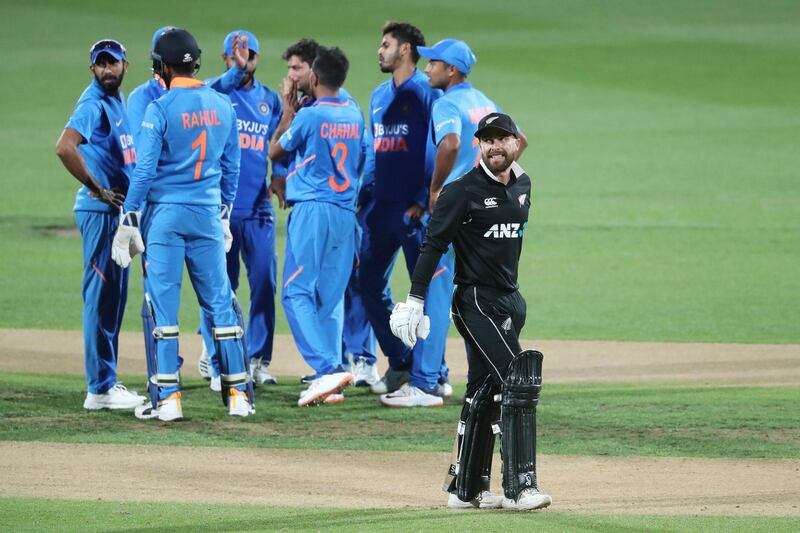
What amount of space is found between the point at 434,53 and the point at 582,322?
5625mm

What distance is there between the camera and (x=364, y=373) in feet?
34.6

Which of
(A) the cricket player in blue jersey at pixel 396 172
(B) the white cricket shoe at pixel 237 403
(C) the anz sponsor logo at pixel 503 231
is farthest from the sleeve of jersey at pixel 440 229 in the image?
(A) the cricket player in blue jersey at pixel 396 172

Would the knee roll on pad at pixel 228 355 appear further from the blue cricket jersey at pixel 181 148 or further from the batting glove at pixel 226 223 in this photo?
the blue cricket jersey at pixel 181 148

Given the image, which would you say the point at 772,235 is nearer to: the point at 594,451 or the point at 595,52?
the point at 594,451

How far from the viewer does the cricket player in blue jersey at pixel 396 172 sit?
32.1 feet

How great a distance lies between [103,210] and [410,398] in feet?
8.15

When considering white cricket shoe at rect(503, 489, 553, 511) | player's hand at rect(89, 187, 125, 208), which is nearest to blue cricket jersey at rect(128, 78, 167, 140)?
player's hand at rect(89, 187, 125, 208)

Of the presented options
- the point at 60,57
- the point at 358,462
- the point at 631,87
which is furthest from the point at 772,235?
the point at 60,57

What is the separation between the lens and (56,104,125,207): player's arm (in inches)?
350

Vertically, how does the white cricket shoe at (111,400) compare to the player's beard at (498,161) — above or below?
below

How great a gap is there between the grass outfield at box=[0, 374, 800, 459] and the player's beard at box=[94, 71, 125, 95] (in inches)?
86.1

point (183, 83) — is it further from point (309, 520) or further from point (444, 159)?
point (309, 520)

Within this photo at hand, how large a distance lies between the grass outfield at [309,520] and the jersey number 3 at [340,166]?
3.51 meters

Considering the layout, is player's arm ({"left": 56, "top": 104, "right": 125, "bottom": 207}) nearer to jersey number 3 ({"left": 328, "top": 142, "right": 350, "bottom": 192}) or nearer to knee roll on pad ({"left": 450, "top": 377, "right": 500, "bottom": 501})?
jersey number 3 ({"left": 328, "top": 142, "right": 350, "bottom": 192})
